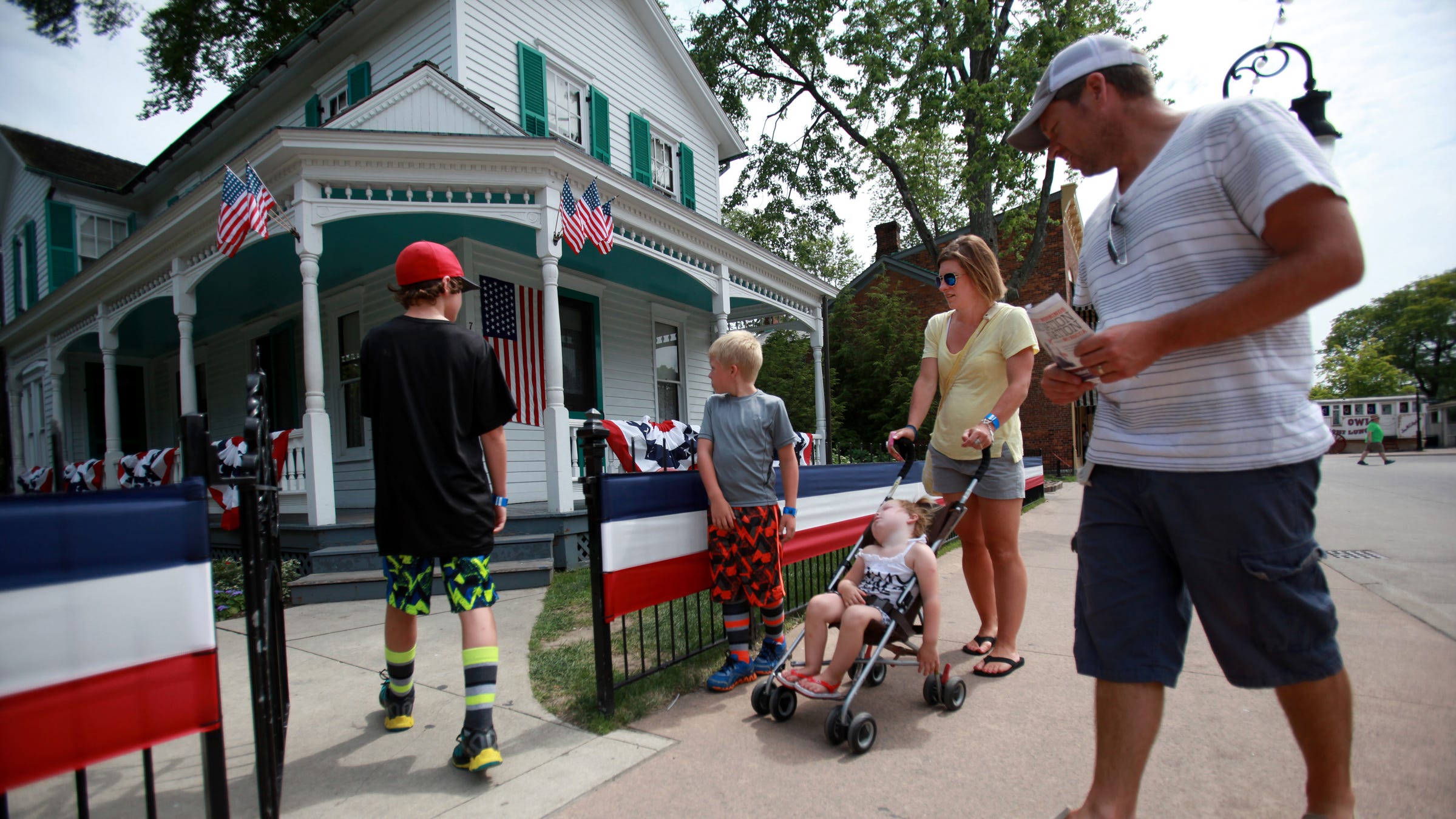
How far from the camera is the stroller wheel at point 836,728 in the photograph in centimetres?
257

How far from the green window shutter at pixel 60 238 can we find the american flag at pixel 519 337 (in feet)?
38.3

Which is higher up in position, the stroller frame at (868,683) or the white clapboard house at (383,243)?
the white clapboard house at (383,243)

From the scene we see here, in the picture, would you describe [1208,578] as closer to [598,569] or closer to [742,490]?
[742,490]

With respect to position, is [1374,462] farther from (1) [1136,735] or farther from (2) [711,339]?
(1) [1136,735]

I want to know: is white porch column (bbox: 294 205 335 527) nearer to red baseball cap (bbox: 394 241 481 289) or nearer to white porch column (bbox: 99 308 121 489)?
red baseball cap (bbox: 394 241 481 289)

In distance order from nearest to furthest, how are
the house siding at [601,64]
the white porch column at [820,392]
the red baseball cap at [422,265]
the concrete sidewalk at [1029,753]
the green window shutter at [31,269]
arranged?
the concrete sidewalk at [1029,753] < the red baseball cap at [422,265] < the house siding at [601,64] < the white porch column at [820,392] < the green window shutter at [31,269]

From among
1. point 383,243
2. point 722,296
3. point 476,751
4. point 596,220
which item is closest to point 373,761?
point 476,751

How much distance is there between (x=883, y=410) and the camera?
17969 mm

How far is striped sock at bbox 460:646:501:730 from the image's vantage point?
2535 mm

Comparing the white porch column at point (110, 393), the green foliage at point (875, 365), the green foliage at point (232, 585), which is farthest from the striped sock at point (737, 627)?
the green foliage at point (875, 365)

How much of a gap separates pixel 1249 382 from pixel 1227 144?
51 centimetres

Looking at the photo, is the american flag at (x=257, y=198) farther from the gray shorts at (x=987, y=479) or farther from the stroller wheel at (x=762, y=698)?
the gray shorts at (x=987, y=479)

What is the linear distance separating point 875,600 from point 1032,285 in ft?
74.8

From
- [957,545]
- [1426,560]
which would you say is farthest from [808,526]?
[1426,560]
